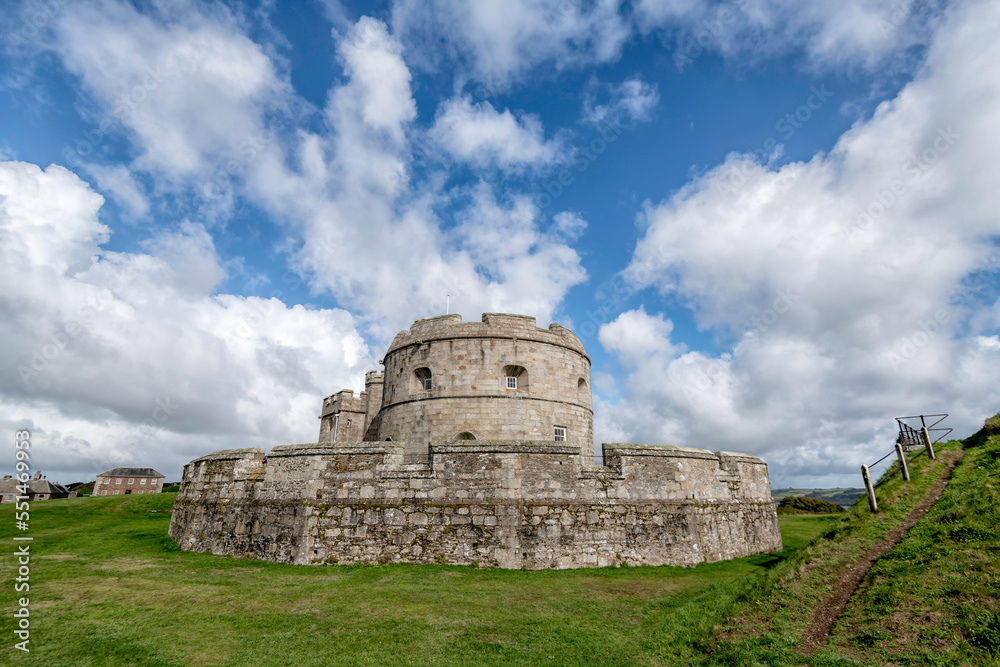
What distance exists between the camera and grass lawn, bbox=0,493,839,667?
590cm

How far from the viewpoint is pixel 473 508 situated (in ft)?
37.0

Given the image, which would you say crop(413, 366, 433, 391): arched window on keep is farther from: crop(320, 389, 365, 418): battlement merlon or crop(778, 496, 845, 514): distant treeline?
crop(778, 496, 845, 514): distant treeline

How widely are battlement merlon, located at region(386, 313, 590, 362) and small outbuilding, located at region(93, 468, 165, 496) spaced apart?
214 ft

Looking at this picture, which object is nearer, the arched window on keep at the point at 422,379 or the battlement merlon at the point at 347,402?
the arched window on keep at the point at 422,379

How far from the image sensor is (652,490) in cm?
1220

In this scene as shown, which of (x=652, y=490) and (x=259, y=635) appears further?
A: (x=652, y=490)

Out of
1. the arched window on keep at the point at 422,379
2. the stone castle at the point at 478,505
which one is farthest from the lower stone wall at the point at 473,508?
the arched window on keep at the point at 422,379

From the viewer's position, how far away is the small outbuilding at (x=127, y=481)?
65312mm

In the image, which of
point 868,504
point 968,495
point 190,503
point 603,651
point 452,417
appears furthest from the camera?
point 452,417

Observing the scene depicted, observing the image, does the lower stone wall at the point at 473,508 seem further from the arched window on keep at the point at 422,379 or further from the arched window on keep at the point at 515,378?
the arched window on keep at the point at 422,379

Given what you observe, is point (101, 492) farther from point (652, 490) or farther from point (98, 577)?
point (652, 490)

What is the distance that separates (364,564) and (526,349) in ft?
34.2

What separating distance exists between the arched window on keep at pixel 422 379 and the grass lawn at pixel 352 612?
9.29 meters

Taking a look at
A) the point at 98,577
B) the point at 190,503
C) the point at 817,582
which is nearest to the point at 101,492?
the point at 190,503
